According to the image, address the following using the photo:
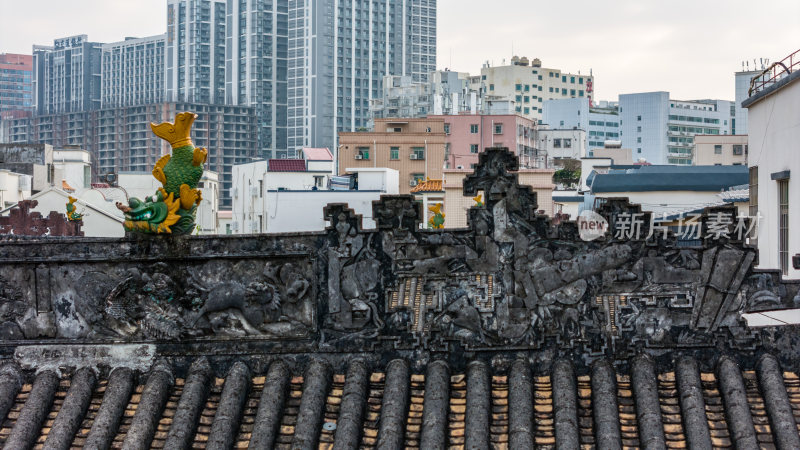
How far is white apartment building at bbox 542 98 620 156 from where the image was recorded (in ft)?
406

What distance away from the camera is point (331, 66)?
13975 centimetres

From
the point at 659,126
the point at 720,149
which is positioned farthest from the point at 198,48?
the point at 720,149

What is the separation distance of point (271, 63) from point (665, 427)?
134 m

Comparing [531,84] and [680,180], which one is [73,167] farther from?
[531,84]

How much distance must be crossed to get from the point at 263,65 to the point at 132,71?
103 feet

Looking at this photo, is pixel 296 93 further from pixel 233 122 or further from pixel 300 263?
pixel 300 263

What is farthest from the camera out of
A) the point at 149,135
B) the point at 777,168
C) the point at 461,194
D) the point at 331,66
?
the point at 331,66

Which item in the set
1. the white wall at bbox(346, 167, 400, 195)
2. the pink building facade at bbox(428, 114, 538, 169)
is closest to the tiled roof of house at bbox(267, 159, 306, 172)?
the white wall at bbox(346, 167, 400, 195)

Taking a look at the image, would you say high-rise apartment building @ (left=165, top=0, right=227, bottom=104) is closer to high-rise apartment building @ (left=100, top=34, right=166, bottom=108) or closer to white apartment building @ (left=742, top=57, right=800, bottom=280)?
high-rise apartment building @ (left=100, top=34, right=166, bottom=108)

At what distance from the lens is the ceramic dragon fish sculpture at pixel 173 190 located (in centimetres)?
1531

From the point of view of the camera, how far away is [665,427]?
1364cm

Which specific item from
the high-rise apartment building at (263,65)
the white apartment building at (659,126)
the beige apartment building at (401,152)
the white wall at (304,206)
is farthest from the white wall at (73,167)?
the white apartment building at (659,126)

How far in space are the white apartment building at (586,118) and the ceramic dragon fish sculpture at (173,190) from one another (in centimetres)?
10785

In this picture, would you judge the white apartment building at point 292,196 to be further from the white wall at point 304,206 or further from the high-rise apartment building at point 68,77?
the high-rise apartment building at point 68,77
